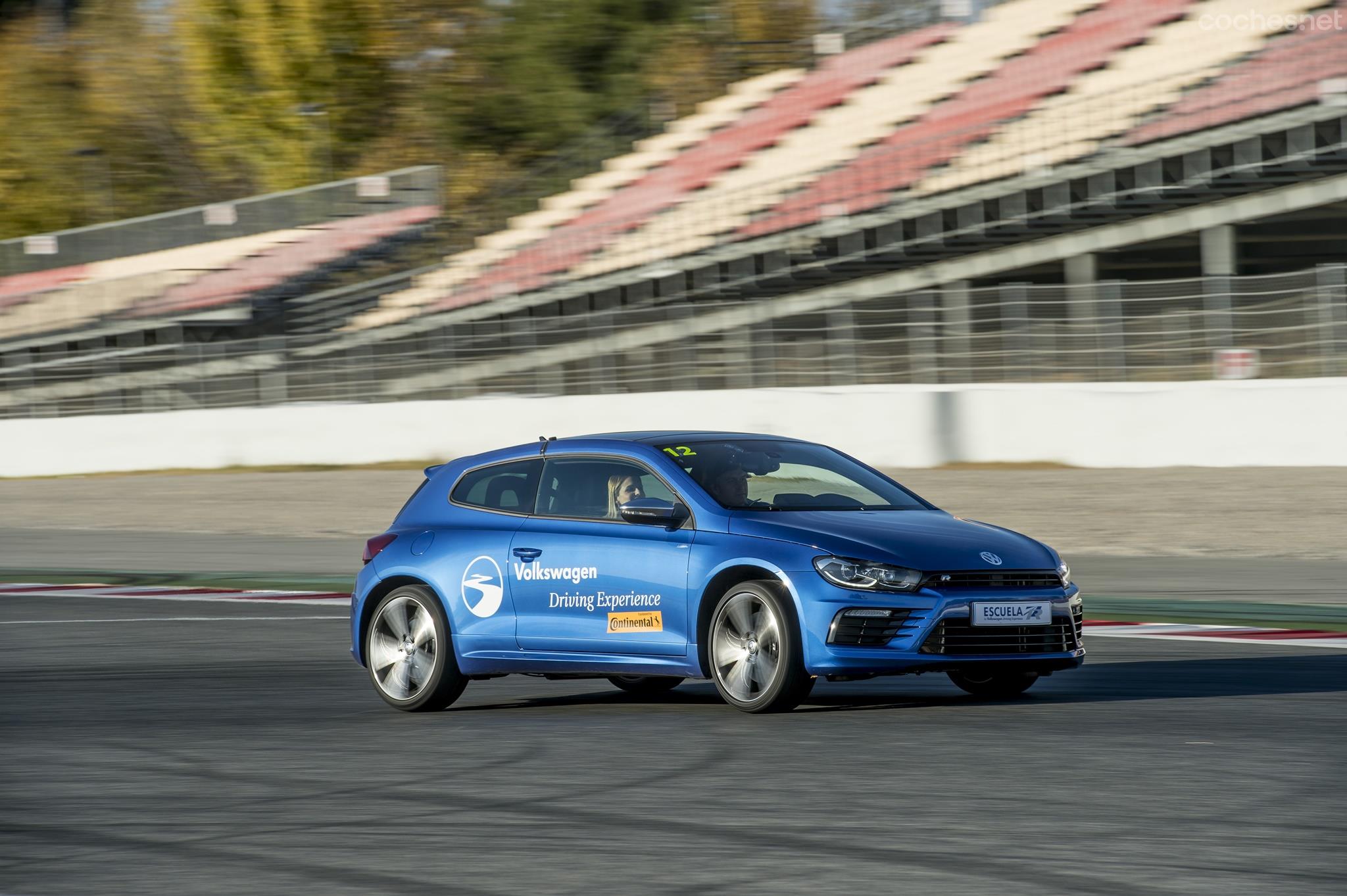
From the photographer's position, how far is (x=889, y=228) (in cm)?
3509

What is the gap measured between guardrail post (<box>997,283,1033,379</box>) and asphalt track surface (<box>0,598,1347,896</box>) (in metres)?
15.0

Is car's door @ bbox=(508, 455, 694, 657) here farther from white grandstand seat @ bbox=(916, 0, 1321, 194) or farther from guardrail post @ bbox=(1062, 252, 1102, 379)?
white grandstand seat @ bbox=(916, 0, 1321, 194)

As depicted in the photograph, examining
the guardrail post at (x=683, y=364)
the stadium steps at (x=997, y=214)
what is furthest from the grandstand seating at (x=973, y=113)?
the guardrail post at (x=683, y=364)

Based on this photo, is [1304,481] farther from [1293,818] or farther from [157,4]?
[157,4]

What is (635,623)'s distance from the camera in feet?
32.0

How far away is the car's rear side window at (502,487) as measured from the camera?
34.2 feet

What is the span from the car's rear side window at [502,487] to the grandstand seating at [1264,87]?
79.0ft

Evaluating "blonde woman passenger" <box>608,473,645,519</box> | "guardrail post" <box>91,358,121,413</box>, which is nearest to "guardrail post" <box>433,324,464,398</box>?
"guardrail post" <box>91,358,121,413</box>

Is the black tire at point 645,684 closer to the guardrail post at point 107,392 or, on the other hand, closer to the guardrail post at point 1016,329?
the guardrail post at point 1016,329

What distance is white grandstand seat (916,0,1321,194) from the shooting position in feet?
112

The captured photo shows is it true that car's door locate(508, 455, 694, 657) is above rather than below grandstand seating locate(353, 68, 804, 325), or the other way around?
below

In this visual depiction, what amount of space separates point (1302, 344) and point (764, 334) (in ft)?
25.9

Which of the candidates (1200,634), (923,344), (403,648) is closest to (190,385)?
(923,344)

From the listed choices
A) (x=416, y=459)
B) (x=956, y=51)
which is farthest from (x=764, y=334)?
(x=956, y=51)
